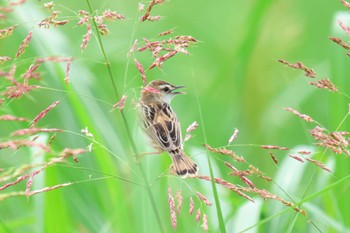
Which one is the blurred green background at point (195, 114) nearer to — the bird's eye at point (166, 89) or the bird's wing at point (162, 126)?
the bird's wing at point (162, 126)

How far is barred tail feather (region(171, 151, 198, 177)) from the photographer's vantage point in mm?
2584

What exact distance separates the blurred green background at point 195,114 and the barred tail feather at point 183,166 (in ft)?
0.26

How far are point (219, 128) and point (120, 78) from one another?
1431mm

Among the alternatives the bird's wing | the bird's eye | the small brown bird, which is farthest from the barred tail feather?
the bird's eye

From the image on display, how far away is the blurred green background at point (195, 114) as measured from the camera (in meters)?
3.15

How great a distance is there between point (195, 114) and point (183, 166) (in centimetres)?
202

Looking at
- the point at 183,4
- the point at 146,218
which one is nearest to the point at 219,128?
the point at 146,218

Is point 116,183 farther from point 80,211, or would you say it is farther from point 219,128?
point 219,128

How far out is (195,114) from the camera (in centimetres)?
469

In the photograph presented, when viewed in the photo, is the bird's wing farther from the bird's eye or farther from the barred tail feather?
the barred tail feather

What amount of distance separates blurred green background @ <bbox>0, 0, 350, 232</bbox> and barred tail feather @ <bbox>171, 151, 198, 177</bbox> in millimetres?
78

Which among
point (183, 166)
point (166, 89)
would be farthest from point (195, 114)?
point (183, 166)

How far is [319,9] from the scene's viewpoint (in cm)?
718

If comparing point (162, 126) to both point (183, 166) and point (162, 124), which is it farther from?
point (183, 166)
